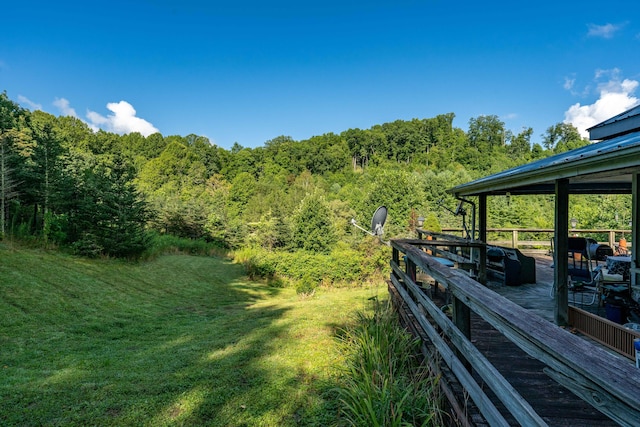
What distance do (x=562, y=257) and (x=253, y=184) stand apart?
4164cm

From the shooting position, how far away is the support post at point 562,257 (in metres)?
3.55

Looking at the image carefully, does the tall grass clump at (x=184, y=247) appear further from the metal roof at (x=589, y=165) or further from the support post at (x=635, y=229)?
the support post at (x=635, y=229)

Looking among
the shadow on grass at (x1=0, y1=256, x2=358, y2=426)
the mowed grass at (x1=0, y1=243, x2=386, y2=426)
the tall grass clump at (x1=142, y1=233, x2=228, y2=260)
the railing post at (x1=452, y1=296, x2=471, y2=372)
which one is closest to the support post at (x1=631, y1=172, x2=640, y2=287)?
the mowed grass at (x1=0, y1=243, x2=386, y2=426)

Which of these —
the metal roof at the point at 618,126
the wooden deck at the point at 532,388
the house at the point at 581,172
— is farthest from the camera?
the metal roof at the point at 618,126

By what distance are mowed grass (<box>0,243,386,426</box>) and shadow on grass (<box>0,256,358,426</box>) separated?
0.01 meters

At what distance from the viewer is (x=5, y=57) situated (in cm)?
1700

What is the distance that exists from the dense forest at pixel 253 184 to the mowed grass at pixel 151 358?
4223 mm

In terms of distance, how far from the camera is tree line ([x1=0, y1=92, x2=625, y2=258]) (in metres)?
12.4

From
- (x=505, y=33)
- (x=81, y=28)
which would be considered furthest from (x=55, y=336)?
(x=505, y=33)

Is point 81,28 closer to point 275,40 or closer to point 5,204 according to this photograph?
point 5,204

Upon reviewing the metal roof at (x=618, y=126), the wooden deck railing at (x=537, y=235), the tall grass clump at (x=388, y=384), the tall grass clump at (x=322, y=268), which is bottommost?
the tall grass clump at (x=322, y=268)

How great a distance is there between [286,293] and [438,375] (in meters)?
10.3

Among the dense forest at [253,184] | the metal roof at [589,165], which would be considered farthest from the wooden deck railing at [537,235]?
the metal roof at [589,165]

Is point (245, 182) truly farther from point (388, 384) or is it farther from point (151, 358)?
point (388, 384)
